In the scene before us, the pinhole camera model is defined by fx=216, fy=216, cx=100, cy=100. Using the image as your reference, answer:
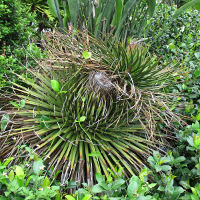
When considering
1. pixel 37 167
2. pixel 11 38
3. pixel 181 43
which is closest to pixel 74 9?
pixel 11 38

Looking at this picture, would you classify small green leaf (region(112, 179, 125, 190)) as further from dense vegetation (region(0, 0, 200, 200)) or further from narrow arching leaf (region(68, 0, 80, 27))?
narrow arching leaf (region(68, 0, 80, 27))

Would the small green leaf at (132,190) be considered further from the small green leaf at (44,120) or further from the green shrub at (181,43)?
the green shrub at (181,43)

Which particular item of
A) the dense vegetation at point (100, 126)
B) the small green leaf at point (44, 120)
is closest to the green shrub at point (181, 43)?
the dense vegetation at point (100, 126)

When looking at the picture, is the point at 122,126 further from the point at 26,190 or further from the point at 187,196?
the point at 26,190

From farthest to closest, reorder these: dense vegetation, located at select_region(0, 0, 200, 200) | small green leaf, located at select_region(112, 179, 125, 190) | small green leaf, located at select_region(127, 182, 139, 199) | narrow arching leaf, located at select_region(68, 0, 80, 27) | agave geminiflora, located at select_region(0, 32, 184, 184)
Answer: narrow arching leaf, located at select_region(68, 0, 80, 27)
agave geminiflora, located at select_region(0, 32, 184, 184)
dense vegetation, located at select_region(0, 0, 200, 200)
small green leaf, located at select_region(112, 179, 125, 190)
small green leaf, located at select_region(127, 182, 139, 199)

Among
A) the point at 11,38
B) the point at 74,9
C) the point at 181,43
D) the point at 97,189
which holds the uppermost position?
the point at 74,9

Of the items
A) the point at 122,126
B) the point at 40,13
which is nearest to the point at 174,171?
the point at 122,126

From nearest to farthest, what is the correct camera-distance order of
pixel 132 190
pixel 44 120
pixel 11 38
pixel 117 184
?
pixel 132 190
pixel 117 184
pixel 44 120
pixel 11 38

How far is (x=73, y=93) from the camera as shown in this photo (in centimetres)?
191

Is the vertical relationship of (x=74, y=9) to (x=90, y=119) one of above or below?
above

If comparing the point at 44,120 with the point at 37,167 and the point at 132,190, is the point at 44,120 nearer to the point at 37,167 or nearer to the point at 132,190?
the point at 37,167

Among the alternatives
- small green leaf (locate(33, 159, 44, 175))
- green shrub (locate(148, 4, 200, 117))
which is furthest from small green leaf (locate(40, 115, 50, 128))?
green shrub (locate(148, 4, 200, 117))

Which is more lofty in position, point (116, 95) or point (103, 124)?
point (116, 95)

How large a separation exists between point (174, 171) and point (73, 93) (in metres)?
1.03
